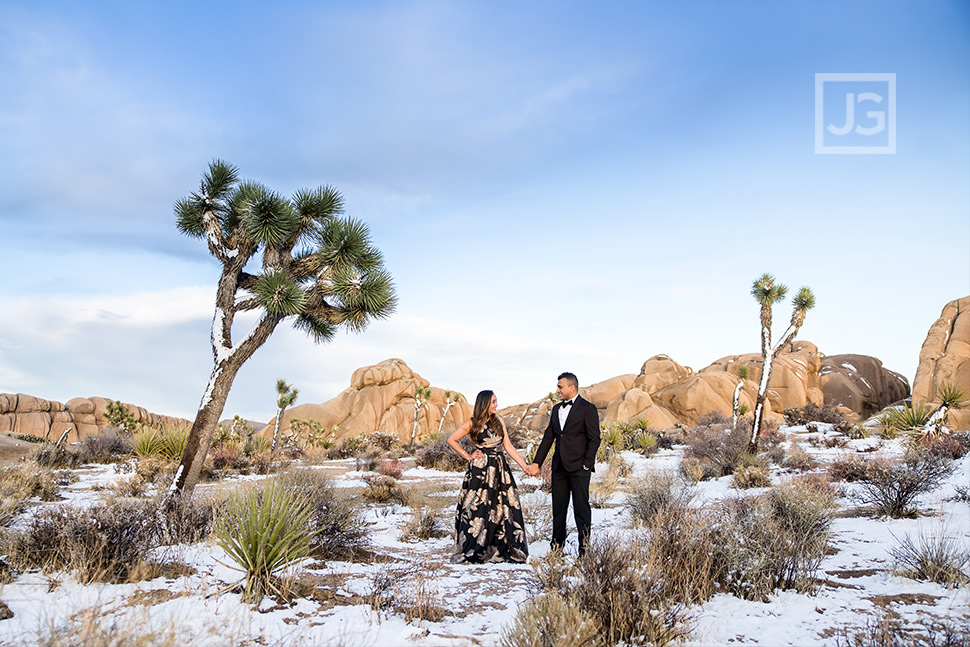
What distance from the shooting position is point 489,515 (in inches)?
257

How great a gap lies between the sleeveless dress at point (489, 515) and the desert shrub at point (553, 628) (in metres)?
3.00

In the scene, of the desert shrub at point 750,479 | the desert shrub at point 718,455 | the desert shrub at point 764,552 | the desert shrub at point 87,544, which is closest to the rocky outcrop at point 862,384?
the desert shrub at point 718,455

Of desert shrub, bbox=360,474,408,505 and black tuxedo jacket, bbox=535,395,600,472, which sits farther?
desert shrub, bbox=360,474,408,505

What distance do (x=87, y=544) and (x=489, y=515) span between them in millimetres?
3935

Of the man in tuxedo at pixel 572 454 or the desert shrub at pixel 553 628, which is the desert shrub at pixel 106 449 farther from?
the desert shrub at pixel 553 628

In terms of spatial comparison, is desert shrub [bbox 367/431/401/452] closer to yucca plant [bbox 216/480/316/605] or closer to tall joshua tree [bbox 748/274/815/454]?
tall joshua tree [bbox 748/274/815/454]

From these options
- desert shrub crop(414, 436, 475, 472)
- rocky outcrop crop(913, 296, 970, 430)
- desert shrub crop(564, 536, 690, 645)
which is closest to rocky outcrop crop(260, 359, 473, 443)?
desert shrub crop(414, 436, 475, 472)

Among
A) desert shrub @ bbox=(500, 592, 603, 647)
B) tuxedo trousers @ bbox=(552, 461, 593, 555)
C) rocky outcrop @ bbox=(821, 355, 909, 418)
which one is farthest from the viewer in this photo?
rocky outcrop @ bbox=(821, 355, 909, 418)

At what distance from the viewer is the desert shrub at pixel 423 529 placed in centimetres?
795

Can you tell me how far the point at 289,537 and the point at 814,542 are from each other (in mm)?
5081

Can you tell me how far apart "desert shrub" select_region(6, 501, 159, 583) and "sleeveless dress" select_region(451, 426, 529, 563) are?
3232 millimetres

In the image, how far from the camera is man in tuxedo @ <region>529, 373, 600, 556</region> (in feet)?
20.9

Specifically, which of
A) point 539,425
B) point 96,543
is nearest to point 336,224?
point 96,543

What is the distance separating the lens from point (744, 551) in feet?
16.6
